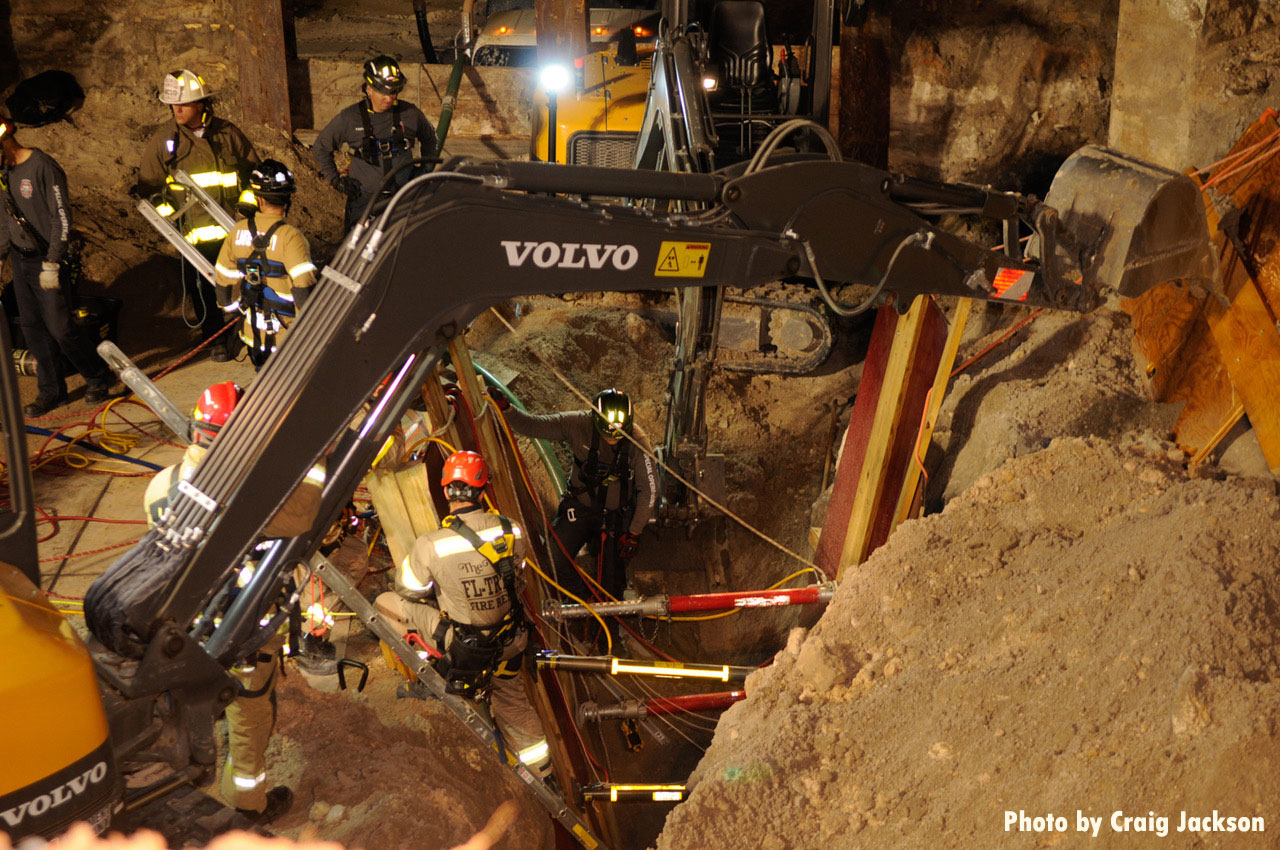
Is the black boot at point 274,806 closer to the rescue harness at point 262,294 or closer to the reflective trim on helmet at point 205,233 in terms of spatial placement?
the rescue harness at point 262,294

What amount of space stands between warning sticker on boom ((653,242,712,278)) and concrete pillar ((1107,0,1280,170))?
4.28m

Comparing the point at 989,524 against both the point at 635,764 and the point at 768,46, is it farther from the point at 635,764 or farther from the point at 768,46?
the point at 768,46

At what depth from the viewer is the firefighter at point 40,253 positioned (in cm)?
749

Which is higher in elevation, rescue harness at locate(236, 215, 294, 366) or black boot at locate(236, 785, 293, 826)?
rescue harness at locate(236, 215, 294, 366)

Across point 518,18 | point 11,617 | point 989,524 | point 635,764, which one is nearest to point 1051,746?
point 989,524

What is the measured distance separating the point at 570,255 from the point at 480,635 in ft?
6.67

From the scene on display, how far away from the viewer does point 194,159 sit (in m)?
8.30

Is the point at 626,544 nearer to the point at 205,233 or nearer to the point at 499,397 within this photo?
the point at 499,397

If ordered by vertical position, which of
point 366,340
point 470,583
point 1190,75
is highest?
point 1190,75

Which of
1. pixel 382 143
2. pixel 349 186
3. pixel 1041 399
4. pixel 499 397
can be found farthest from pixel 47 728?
pixel 382 143

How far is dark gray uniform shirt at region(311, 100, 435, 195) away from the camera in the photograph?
8.40 meters

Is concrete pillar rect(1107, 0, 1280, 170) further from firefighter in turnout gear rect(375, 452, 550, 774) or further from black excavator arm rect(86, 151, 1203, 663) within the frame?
firefighter in turnout gear rect(375, 452, 550, 774)

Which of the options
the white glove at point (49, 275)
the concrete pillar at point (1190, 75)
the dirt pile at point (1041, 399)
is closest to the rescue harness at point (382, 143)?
the white glove at point (49, 275)

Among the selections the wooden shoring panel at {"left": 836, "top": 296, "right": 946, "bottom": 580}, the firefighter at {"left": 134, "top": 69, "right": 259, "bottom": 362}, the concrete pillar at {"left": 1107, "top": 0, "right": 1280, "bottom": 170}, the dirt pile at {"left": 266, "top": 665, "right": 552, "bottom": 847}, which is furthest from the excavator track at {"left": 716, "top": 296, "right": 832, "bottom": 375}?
the dirt pile at {"left": 266, "top": 665, "right": 552, "bottom": 847}
